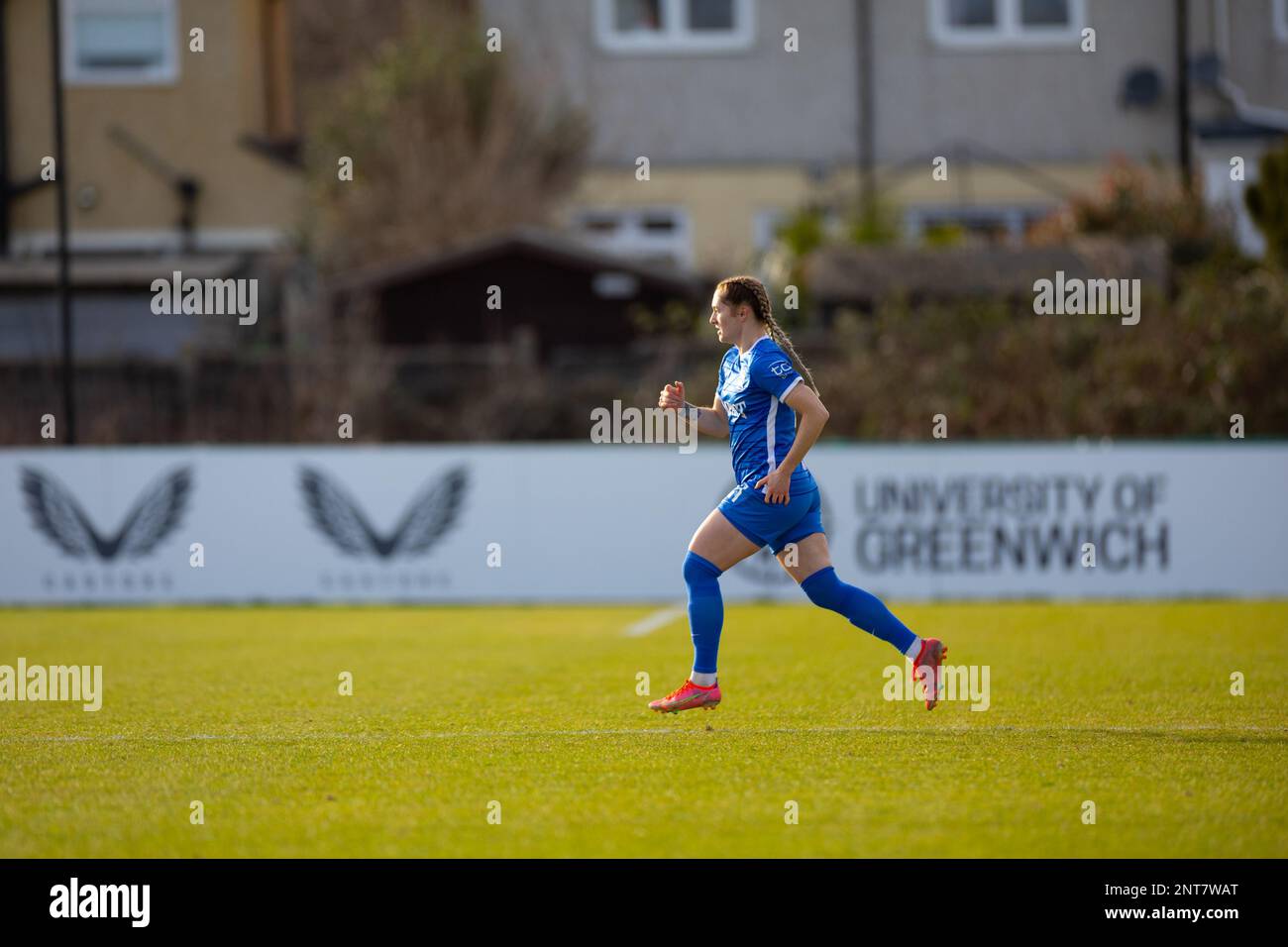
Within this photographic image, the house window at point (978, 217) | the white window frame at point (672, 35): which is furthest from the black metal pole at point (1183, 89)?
the white window frame at point (672, 35)

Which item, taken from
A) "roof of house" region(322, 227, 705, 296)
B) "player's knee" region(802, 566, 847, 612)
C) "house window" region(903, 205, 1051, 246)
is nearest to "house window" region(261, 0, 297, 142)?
"roof of house" region(322, 227, 705, 296)

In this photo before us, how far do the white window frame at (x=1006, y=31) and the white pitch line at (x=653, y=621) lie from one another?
16230mm

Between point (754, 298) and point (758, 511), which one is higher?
point (754, 298)

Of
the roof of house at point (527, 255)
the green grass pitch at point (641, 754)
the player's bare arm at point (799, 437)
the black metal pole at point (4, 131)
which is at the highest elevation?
the black metal pole at point (4, 131)

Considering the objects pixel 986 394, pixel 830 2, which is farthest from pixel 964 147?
pixel 986 394

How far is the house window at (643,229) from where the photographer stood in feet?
97.4

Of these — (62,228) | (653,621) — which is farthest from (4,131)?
(653,621)

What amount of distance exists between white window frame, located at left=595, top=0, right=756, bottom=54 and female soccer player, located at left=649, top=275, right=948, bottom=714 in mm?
22207

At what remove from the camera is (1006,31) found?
29.8 m

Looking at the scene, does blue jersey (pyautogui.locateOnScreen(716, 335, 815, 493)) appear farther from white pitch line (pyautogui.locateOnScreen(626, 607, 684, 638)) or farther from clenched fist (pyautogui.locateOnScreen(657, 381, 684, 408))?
white pitch line (pyautogui.locateOnScreen(626, 607, 684, 638))

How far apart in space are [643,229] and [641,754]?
913 inches

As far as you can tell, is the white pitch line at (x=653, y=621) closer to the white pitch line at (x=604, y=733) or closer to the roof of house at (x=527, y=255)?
the white pitch line at (x=604, y=733)

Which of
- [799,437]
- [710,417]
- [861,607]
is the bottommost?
[861,607]

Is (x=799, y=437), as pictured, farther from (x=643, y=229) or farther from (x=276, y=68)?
(x=276, y=68)
